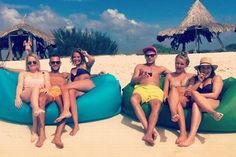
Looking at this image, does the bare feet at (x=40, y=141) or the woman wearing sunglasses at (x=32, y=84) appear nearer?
the bare feet at (x=40, y=141)

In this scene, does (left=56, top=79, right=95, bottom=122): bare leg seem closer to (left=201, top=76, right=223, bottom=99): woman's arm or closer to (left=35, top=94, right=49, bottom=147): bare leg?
(left=35, top=94, right=49, bottom=147): bare leg

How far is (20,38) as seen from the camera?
17.1 m

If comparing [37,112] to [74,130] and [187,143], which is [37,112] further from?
[187,143]

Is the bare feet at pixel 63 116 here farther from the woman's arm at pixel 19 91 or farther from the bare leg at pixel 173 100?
the bare leg at pixel 173 100

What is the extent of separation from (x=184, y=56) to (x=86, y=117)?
1.48 meters

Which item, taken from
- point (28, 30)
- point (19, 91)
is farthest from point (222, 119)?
point (28, 30)

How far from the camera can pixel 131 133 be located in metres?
4.97

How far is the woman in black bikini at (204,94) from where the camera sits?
4527 mm

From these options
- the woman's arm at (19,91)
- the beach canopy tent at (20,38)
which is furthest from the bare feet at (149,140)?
the beach canopy tent at (20,38)

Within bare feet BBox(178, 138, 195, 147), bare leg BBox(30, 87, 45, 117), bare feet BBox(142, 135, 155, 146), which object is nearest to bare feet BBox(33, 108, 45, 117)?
bare leg BBox(30, 87, 45, 117)

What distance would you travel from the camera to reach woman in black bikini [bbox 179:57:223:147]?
4527 mm

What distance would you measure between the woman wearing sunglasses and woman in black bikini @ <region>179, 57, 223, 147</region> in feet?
5.69

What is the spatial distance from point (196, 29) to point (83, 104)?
1309 cm

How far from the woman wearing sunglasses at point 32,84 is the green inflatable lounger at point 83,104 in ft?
0.52
